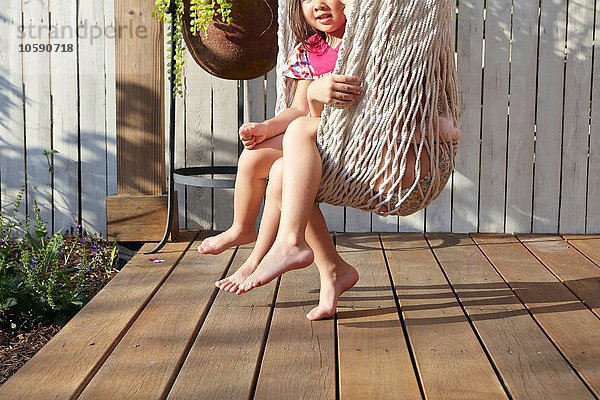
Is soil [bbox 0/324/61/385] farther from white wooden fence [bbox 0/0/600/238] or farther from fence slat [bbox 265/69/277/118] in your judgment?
fence slat [bbox 265/69/277/118]

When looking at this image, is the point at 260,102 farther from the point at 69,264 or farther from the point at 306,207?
the point at 306,207

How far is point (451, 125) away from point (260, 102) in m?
1.65

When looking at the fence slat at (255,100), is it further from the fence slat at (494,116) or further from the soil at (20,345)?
the soil at (20,345)

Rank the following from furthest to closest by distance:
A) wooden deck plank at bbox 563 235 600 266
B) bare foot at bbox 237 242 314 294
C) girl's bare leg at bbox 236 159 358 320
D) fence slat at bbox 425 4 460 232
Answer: fence slat at bbox 425 4 460 232
wooden deck plank at bbox 563 235 600 266
girl's bare leg at bbox 236 159 358 320
bare foot at bbox 237 242 314 294

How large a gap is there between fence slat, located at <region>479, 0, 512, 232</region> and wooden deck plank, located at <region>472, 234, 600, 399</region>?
29cm

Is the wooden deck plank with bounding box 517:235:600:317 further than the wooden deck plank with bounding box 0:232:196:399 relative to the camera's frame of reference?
Yes

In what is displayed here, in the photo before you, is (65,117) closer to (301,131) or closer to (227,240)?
(227,240)

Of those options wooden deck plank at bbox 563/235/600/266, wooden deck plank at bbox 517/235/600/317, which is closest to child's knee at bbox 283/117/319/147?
wooden deck plank at bbox 517/235/600/317

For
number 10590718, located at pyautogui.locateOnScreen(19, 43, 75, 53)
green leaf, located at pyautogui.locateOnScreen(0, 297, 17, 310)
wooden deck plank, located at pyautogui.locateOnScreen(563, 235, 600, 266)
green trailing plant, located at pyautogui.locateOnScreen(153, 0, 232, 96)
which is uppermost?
green trailing plant, located at pyautogui.locateOnScreen(153, 0, 232, 96)

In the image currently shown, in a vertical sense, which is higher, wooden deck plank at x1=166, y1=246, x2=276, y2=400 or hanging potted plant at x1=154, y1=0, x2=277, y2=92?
hanging potted plant at x1=154, y1=0, x2=277, y2=92

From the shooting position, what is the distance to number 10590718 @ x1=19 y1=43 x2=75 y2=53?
394cm

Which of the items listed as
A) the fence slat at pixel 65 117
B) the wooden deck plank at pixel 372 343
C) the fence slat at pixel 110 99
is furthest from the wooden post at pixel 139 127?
the wooden deck plank at pixel 372 343

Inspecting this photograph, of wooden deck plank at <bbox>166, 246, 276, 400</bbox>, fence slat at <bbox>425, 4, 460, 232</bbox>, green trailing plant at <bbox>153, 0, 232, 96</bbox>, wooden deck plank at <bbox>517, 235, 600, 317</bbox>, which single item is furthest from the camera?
fence slat at <bbox>425, 4, 460, 232</bbox>

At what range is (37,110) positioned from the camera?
3979 mm
